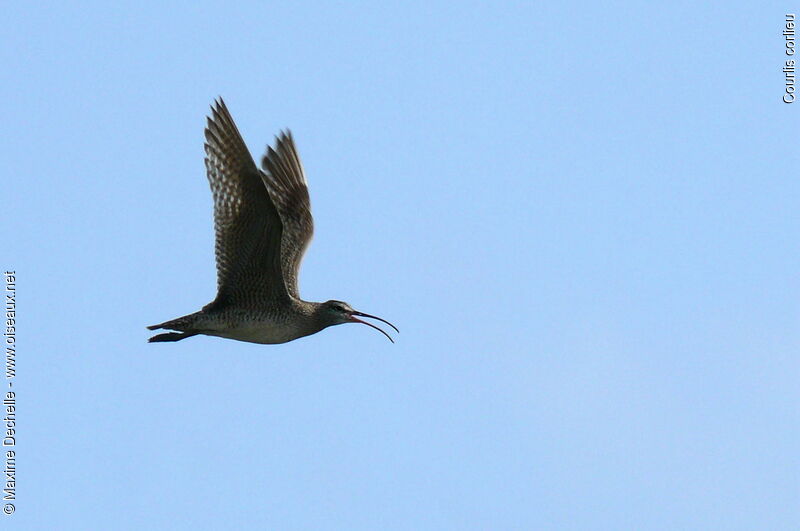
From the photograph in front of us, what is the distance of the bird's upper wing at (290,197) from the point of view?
78.4 feet

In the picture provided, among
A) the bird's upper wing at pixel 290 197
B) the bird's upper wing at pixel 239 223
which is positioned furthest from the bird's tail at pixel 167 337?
the bird's upper wing at pixel 290 197

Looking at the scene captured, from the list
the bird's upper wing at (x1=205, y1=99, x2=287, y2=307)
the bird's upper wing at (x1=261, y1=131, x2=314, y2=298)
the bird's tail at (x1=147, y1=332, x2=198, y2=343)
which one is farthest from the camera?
the bird's upper wing at (x1=261, y1=131, x2=314, y2=298)

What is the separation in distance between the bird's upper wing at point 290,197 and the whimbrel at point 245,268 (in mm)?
1222

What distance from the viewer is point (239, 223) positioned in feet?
67.9

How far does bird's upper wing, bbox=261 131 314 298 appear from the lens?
23.9 m

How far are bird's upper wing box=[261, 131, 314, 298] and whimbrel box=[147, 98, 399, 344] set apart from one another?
4.01 feet

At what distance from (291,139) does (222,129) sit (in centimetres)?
505

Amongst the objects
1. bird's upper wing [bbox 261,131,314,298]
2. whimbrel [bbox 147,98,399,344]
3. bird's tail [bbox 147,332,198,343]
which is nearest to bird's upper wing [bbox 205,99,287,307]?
whimbrel [bbox 147,98,399,344]

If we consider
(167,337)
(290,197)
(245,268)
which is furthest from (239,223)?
(290,197)

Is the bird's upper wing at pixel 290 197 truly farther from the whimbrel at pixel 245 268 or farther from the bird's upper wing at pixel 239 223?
→ the bird's upper wing at pixel 239 223

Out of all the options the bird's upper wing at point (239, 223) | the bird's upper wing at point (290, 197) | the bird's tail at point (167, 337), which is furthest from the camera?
the bird's upper wing at point (290, 197)

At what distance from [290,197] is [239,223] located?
4422 mm

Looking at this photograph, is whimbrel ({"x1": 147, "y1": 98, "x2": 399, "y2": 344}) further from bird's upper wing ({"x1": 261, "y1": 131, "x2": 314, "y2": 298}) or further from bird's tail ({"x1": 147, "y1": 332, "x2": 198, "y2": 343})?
bird's upper wing ({"x1": 261, "y1": 131, "x2": 314, "y2": 298})

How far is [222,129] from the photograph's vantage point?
20.6 meters
